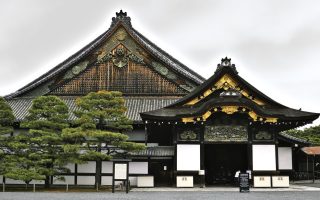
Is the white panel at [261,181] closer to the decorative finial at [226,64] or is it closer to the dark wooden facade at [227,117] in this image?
the dark wooden facade at [227,117]

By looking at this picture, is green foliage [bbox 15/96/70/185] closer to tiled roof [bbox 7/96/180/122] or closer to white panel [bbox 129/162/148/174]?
white panel [bbox 129/162/148/174]

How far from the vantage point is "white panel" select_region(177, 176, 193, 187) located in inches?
922

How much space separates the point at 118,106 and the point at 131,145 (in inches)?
92.0

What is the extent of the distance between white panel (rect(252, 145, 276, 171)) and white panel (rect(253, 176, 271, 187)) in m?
0.47

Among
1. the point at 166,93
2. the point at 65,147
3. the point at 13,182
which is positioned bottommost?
the point at 13,182

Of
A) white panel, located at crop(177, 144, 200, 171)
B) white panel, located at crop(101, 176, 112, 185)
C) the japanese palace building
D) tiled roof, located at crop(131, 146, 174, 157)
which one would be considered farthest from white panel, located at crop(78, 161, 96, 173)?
white panel, located at crop(177, 144, 200, 171)

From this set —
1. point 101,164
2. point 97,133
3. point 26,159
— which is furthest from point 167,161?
point 26,159

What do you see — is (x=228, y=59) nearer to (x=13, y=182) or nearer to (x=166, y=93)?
(x=166, y=93)

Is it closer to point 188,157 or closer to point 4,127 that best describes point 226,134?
point 188,157

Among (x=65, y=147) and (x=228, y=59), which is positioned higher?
(x=228, y=59)

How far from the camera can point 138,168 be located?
83.8 ft

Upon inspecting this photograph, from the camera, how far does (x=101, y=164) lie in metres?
25.8

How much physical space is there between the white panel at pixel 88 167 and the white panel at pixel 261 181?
9.72 metres

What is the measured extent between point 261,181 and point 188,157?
4.32 meters
